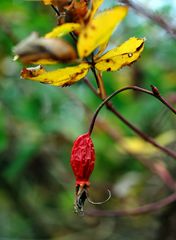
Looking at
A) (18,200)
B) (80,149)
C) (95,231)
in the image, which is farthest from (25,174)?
(80,149)

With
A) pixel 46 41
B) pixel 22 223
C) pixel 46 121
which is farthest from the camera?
pixel 22 223

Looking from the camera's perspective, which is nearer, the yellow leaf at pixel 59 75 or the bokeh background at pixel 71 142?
the yellow leaf at pixel 59 75

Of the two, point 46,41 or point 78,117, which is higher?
point 46,41

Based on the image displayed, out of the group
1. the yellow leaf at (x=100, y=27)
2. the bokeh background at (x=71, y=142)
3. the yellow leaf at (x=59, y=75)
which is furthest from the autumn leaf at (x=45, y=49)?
the bokeh background at (x=71, y=142)

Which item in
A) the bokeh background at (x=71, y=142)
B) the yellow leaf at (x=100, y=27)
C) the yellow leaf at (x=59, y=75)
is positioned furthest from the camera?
the bokeh background at (x=71, y=142)

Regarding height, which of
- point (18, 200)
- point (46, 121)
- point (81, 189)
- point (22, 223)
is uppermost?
point (81, 189)

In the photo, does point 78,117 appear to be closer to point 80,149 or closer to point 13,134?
point 13,134

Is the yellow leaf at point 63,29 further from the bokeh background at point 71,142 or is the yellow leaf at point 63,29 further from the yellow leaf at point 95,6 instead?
the bokeh background at point 71,142
